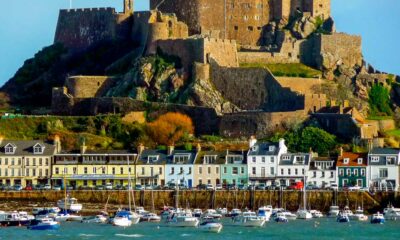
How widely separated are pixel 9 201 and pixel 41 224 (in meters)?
10.8

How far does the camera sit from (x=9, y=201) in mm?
114562

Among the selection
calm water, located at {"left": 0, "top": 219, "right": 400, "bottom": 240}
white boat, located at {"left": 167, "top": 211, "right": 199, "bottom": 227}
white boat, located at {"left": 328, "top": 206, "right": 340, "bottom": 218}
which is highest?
white boat, located at {"left": 328, "top": 206, "right": 340, "bottom": 218}

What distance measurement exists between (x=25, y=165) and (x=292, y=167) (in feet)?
62.6

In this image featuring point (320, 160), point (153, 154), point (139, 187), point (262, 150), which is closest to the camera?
point (139, 187)

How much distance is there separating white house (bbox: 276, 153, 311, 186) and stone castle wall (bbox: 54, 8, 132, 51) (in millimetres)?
27276

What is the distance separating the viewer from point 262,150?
404 ft

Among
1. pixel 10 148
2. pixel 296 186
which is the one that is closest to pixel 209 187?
pixel 296 186

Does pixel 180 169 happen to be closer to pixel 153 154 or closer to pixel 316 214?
pixel 153 154

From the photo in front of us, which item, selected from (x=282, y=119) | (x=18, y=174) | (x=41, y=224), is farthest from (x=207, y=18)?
(x=41, y=224)

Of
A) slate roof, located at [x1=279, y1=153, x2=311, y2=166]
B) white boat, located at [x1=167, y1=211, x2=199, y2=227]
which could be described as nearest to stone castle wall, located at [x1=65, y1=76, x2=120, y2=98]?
slate roof, located at [x1=279, y1=153, x2=311, y2=166]

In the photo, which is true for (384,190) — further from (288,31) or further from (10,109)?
(10,109)

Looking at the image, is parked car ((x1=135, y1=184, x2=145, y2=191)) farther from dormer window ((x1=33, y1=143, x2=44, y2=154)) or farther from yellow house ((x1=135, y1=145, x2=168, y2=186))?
dormer window ((x1=33, y1=143, x2=44, y2=154))

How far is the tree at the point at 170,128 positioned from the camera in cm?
13062

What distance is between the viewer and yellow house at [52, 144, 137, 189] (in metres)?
123
